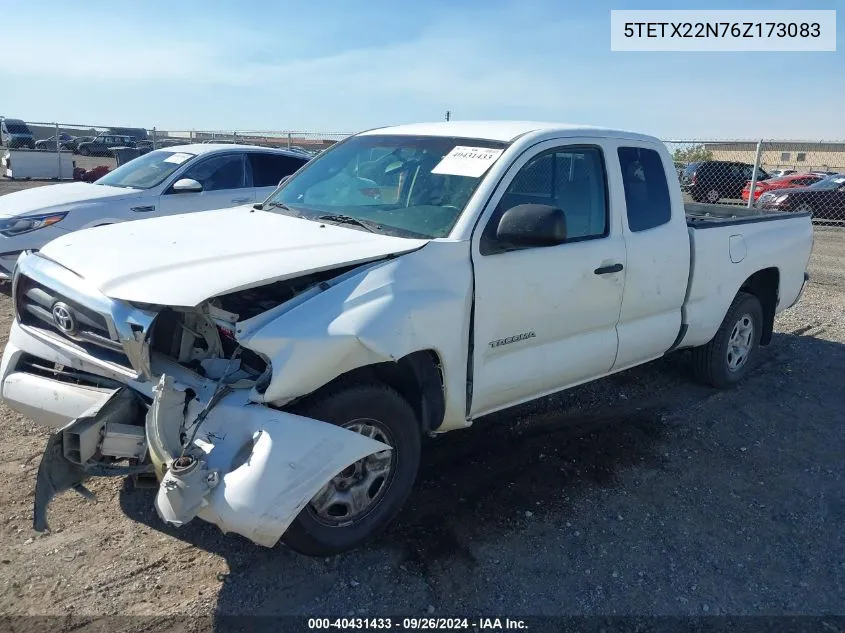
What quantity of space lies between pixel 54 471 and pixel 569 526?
2.47 m

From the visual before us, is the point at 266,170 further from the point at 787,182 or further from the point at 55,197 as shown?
the point at 787,182

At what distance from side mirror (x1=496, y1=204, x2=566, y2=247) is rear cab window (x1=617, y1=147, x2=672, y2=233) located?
1104 millimetres

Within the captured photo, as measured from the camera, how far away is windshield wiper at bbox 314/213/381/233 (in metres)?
3.68

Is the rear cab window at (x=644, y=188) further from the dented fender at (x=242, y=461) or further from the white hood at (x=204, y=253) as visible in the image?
the dented fender at (x=242, y=461)

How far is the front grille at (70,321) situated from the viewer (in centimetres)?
306

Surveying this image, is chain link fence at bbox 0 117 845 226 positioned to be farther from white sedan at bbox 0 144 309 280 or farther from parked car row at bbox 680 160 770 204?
white sedan at bbox 0 144 309 280

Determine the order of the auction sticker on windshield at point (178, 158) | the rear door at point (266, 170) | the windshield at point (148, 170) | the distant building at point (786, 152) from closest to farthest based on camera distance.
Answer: the windshield at point (148, 170)
the auction sticker on windshield at point (178, 158)
the rear door at point (266, 170)
the distant building at point (786, 152)

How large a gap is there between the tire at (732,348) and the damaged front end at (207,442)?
3616 millimetres

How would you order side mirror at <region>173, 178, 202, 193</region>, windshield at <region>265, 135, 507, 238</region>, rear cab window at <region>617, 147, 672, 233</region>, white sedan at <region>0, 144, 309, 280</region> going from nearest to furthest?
1. windshield at <region>265, 135, 507, 238</region>
2. rear cab window at <region>617, 147, 672, 233</region>
3. white sedan at <region>0, 144, 309, 280</region>
4. side mirror at <region>173, 178, 202, 193</region>

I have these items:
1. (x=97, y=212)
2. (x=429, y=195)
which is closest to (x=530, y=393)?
(x=429, y=195)

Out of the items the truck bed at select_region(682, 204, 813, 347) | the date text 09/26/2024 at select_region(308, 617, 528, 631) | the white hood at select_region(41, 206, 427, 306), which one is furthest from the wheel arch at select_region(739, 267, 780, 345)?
the date text 09/26/2024 at select_region(308, 617, 528, 631)

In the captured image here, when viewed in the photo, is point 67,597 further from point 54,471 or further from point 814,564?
point 814,564

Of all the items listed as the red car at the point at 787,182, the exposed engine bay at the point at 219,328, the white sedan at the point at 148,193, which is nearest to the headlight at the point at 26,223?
the white sedan at the point at 148,193

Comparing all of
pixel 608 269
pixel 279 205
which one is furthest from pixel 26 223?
pixel 608 269
